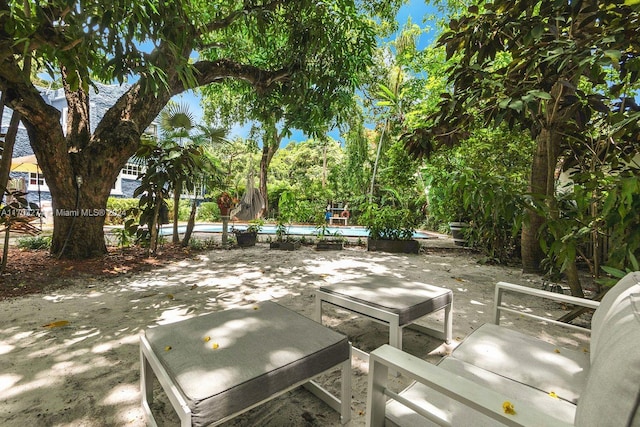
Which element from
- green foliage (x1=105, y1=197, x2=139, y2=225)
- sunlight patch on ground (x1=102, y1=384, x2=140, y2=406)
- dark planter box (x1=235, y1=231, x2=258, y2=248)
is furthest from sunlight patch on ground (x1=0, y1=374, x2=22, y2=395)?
green foliage (x1=105, y1=197, x2=139, y2=225)

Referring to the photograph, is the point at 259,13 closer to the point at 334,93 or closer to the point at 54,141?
the point at 334,93

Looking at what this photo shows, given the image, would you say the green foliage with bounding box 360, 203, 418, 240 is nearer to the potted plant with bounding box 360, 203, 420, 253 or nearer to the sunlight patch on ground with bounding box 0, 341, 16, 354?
the potted plant with bounding box 360, 203, 420, 253

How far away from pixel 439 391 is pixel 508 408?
156 mm

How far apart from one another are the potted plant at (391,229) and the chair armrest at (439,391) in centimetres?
538

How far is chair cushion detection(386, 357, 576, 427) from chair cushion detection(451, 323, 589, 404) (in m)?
0.06

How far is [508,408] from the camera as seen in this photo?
26.5 inches

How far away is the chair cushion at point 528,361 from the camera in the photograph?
112 cm

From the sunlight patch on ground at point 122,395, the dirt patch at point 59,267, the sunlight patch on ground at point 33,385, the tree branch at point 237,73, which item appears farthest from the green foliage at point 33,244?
the sunlight patch on ground at point 122,395

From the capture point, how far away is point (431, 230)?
11852 millimetres

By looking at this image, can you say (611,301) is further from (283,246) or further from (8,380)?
(283,246)

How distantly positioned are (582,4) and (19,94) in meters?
5.50

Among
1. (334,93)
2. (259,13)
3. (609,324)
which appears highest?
(259,13)

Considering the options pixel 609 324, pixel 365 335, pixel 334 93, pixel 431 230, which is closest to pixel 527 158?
pixel 334 93

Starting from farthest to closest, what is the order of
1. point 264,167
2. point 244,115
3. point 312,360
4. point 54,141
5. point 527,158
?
1. point 264,167
2. point 244,115
3. point 527,158
4. point 54,141
5. point 312,360
